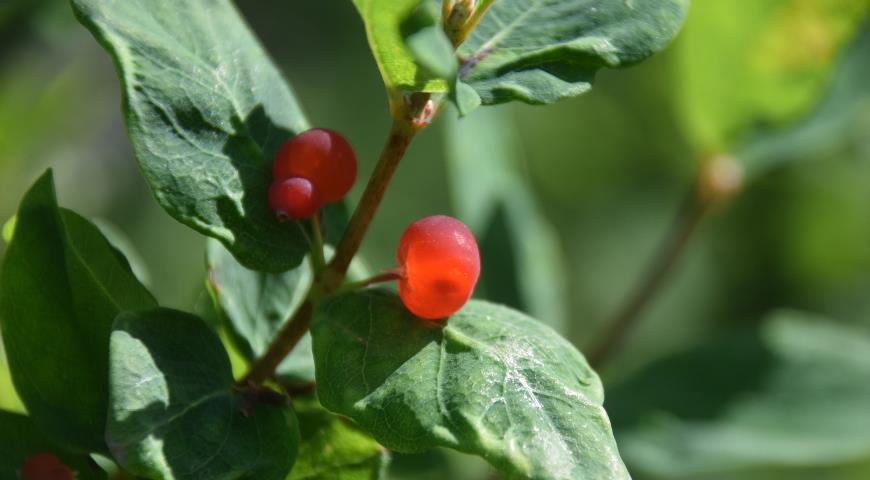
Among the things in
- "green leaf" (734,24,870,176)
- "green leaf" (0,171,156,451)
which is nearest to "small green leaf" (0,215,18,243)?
"green leaf" (0,171,156,451)

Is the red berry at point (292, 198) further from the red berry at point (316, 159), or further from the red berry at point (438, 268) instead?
the red berry at point (438, 268)

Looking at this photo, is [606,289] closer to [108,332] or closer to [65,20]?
[65,20]

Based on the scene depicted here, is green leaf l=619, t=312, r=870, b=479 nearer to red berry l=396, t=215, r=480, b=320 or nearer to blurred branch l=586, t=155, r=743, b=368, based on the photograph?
blurred branch l=586, t=155, r=743, b=368

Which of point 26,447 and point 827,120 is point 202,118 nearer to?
point 26,447

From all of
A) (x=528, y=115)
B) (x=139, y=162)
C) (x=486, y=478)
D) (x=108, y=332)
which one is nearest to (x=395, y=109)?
(x=139, y=162)

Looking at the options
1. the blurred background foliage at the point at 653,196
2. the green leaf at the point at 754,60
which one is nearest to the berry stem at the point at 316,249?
the blurred background foliage at the point at 653,196
